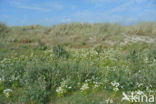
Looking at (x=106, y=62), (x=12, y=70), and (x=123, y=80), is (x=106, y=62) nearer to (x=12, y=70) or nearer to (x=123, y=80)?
(x=123, y=80)

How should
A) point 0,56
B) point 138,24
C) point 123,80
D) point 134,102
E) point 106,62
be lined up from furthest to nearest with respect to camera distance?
point 138,24 → point 0,56 → point 106,62 → point 123,80 → point 134,102

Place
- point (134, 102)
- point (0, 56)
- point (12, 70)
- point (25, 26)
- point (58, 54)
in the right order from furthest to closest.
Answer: point (25, 26)
point (0, 56)
point (58, 54)
point (12, 70)
point (134, 102)

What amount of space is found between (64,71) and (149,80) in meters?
Answer: 2.62

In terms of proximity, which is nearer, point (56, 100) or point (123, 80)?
point (56, 100)

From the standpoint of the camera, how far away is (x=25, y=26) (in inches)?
768

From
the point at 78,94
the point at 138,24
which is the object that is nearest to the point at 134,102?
the point at 78,94

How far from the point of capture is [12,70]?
16.5 feet

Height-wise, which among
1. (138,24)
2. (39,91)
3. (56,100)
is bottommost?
(56,100)

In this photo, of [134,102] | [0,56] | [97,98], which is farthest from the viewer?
[0,56]

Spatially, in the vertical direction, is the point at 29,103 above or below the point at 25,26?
below

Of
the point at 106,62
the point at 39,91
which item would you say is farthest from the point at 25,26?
the point at 39,91

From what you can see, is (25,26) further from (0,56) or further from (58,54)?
(58,54)

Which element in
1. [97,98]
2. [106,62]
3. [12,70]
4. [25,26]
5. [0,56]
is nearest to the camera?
[97,98]

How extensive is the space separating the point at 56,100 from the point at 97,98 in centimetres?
104
